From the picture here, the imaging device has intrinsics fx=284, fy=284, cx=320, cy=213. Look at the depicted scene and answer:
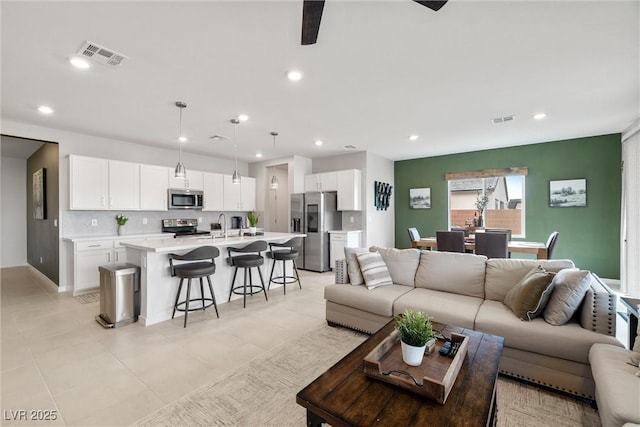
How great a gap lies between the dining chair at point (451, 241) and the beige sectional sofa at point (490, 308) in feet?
5.36

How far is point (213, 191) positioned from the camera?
6555 mm

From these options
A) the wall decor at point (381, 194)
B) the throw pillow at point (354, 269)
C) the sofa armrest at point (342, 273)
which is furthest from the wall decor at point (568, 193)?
the sofa armrest at point (342, 273)

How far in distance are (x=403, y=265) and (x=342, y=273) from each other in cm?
72

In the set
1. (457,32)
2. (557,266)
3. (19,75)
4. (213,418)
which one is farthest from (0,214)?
(557,266)

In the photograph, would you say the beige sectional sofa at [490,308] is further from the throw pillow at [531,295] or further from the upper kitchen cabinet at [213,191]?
the upper kitchen cabinet at [213,191]

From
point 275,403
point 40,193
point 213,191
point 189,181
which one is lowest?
point 275,403

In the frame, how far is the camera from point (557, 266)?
2561 millimetres

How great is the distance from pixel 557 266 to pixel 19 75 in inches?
214

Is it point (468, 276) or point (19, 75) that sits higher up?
point (19, 75)

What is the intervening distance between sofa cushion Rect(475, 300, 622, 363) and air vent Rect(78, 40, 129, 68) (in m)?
3.78

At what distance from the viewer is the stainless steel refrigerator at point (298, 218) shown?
6.49 m

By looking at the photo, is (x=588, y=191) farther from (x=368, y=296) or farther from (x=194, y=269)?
(x=194, y=269)

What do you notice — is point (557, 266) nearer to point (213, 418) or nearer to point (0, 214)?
point (213, 418)

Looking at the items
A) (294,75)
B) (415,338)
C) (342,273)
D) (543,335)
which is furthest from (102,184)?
(543,335)
